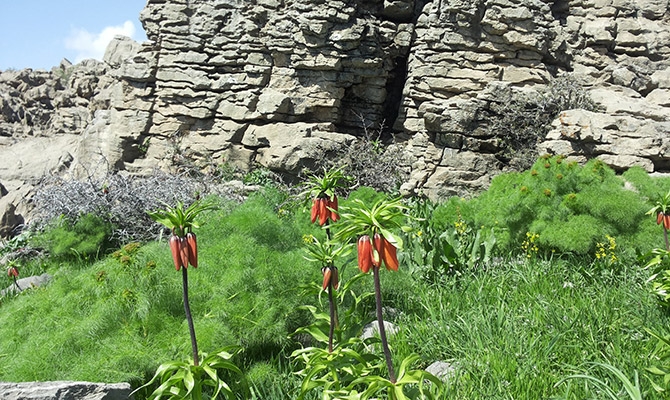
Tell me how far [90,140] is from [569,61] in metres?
10.6

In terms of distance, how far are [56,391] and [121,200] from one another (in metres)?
5.51

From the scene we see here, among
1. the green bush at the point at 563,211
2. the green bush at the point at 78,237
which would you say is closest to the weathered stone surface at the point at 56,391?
the green bush at the point at 78,237

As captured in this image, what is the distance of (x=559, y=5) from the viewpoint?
11.2m

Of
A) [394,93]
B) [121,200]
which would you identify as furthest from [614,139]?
[121,200]

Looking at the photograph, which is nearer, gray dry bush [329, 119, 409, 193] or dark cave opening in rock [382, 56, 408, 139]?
gray dry bush [329, 119, 409, 193]

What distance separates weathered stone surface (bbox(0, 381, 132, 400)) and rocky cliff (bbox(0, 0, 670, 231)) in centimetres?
767

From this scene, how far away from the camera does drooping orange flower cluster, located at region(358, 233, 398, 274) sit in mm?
2309

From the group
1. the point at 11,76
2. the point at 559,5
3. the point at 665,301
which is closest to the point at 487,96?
the point at 559,5

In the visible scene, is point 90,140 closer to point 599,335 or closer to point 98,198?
point 98,198

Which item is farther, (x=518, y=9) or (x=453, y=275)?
(x=518, y=9)

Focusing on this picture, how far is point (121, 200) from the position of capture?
25.7ft

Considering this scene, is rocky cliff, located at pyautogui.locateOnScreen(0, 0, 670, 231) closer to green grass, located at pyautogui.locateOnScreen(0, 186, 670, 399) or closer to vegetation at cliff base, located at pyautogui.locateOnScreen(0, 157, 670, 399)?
vegetation at cliff base, located at pyautogui.locateOnScreen(0, 157, 670, 399)

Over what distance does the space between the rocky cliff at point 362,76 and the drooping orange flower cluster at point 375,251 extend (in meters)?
7.54

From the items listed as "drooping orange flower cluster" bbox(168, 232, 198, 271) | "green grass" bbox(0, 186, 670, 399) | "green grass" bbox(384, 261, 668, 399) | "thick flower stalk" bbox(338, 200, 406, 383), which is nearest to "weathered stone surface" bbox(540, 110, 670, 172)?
"green grass" bbox(384, 261, 668, 399)
